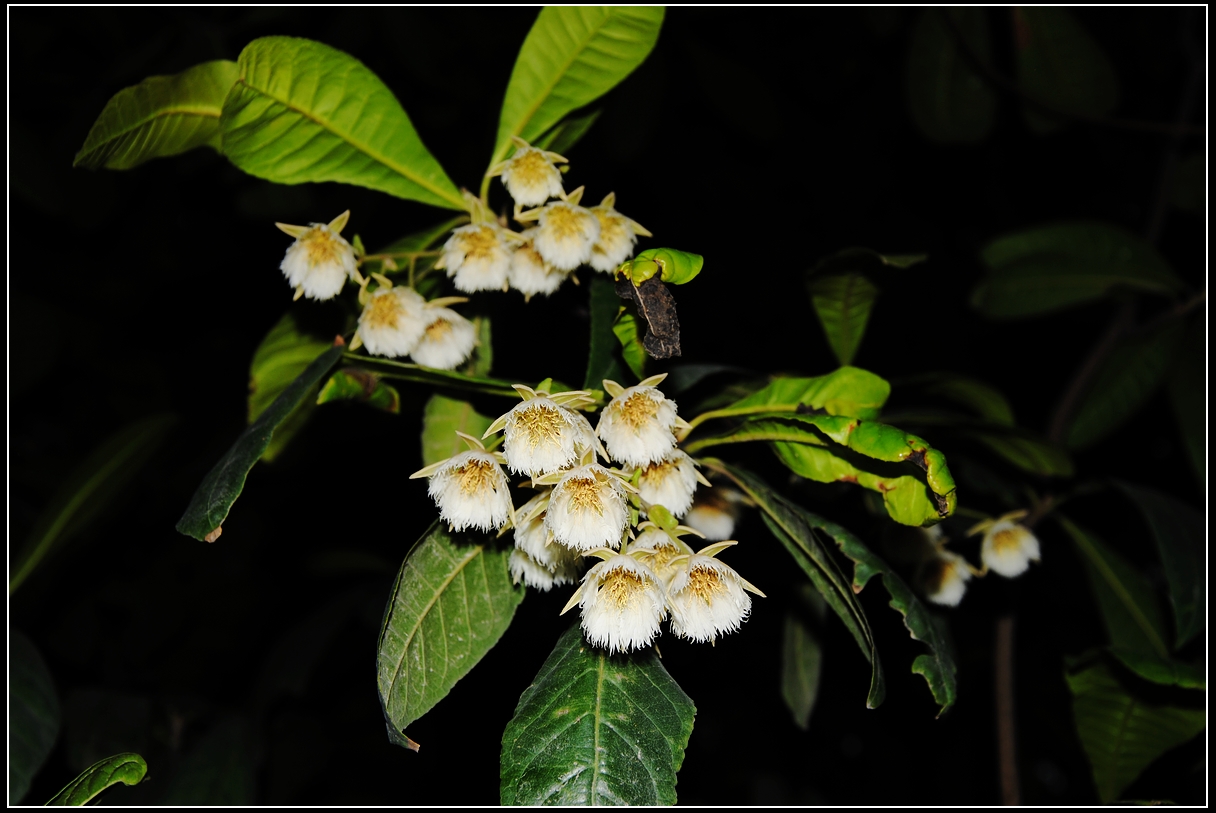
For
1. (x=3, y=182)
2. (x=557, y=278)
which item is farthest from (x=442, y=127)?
(x=557, y=278)

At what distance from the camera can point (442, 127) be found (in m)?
2.11

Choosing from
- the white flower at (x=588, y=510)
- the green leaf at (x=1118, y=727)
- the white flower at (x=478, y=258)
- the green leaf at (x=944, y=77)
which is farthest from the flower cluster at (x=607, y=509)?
the green leaf at (x=944, y=77)

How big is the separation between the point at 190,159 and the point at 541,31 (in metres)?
1.17

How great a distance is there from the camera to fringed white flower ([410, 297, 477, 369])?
Answer: 1.11 m

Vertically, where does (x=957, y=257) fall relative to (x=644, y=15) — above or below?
below

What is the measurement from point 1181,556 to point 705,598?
1.12 m

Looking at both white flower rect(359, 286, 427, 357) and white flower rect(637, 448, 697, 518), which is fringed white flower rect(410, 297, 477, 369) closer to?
white flower rect(359, 286, 427, 357)

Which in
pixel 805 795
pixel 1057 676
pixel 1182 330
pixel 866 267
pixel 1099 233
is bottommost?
pixel 805 795

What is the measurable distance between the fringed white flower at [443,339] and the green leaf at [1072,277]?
4.92 feet

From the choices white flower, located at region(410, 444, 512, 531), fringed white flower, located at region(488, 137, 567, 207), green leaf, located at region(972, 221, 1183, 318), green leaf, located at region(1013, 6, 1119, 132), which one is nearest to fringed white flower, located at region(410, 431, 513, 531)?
white flower, located at region(410, 444, 512, 531)

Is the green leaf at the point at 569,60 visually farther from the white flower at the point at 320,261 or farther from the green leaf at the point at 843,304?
the green leaf at the point at 843,304

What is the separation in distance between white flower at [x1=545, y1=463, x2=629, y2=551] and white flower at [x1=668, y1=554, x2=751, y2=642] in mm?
96

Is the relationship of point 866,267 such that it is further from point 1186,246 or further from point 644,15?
point 1186,246

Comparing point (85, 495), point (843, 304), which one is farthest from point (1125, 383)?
point (85, 495)
